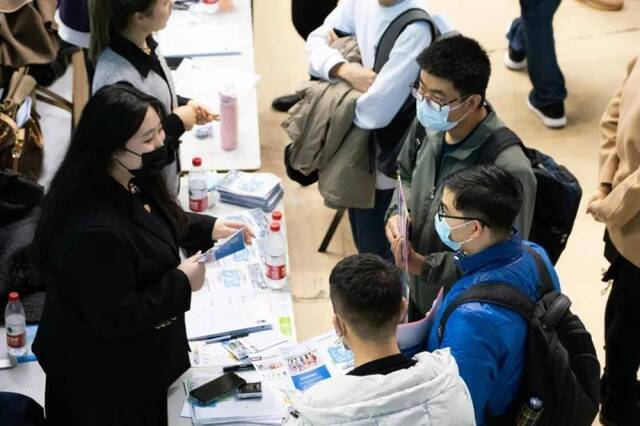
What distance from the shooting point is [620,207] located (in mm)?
3072

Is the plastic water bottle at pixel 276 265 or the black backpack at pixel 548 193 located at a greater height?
the black backpack at pixel 548 193

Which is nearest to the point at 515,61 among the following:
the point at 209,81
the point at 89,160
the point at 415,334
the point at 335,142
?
the point at 209,81

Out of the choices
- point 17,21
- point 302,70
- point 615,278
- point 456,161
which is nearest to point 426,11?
point 456,161

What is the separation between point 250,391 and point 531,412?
839 mm

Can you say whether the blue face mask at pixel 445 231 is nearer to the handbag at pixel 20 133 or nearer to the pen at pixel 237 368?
the pen at pixel 237 368

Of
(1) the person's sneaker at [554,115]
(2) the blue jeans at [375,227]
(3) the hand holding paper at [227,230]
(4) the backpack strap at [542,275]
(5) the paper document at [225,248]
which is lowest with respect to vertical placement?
(1) the person's sneaker at [554,115]

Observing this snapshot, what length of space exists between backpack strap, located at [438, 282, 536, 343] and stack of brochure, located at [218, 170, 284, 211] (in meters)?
1.37

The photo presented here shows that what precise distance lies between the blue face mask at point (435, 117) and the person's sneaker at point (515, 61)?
335 centimetres

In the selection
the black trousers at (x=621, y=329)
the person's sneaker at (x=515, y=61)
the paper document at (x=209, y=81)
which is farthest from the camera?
the person's sneaker at (x=515, y=61)

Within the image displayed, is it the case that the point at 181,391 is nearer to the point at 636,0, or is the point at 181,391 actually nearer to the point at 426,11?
the point at 426,11

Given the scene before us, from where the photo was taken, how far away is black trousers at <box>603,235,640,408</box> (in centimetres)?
335

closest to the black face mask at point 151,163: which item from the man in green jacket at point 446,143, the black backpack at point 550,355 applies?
the man in green jacket at point 446,143

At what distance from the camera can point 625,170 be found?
3.13 meters

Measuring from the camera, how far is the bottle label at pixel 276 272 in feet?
10.6
